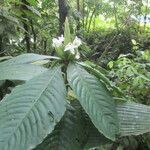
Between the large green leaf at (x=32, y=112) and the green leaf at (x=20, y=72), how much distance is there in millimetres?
79

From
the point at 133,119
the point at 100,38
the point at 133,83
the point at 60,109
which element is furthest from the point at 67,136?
the point at 100,38

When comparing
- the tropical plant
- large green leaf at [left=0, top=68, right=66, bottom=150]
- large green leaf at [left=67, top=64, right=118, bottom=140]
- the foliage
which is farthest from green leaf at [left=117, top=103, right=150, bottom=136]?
the foliage

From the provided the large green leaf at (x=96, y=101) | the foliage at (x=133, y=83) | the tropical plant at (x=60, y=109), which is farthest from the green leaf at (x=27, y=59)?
the foliage at (x=133, y=83)

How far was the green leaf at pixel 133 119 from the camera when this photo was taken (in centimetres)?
115

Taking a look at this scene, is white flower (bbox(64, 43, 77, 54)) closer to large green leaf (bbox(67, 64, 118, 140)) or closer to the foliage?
large green leaf (bbox(67, 64, 118, 140))

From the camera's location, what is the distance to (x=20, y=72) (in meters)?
1.18

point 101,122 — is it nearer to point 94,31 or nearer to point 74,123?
point 74,123

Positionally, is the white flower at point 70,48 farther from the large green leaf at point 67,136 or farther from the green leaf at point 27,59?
the large green leaf at point 67,136

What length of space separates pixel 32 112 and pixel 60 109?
8cm

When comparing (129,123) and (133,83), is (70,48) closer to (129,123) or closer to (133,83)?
(129,123)

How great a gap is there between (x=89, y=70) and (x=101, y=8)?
23.4ft

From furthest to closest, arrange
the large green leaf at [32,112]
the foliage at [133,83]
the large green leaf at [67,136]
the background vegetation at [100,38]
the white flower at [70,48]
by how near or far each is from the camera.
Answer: the foliage at [133,83], the background vegetation at [100,38], the white flower at [70,48], the large green leaf at [67,136], the large green leaf at [32,112]

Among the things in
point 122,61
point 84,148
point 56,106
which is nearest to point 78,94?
point 56,106

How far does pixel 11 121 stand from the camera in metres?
0.95
